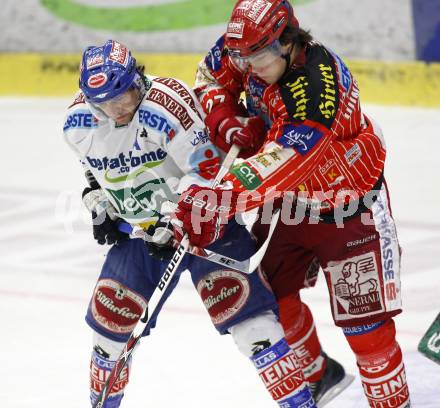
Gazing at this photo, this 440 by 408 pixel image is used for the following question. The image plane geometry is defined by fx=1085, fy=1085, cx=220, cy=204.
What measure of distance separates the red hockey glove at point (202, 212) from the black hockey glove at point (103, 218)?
359mm

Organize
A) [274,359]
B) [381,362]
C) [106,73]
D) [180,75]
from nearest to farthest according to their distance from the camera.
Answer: [106,73] → [274,359] → [381,362] → [180,75]

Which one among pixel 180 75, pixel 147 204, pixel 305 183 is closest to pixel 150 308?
pixel 147 204

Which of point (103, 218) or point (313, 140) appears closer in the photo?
point (313, 140)

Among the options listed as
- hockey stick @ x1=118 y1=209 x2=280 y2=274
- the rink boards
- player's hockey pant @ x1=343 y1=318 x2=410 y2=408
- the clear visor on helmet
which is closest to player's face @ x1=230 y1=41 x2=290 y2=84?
the clear visor on helmet

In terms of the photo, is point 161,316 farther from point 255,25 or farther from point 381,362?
point 255,25

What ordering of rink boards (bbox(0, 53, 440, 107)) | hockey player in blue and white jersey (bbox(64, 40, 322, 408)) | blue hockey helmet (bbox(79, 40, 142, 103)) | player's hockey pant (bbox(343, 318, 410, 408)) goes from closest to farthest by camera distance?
blue hockey helmet (bbox(79, 40, 142, 103)), hockey player in blue and white jersey (bbox(64, 40, 322, 408)), player's hockey pant (bbox(343, 318, 410, 408)), rink boards (bbox(0, 53, 440, 107))

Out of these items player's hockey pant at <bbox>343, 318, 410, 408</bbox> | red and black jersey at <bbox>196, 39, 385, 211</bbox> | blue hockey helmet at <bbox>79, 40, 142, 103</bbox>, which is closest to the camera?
red and black jersey at <bbox>196, 39, 385, 211</bbox>

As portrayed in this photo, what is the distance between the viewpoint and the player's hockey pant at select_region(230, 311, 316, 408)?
3.20 metres

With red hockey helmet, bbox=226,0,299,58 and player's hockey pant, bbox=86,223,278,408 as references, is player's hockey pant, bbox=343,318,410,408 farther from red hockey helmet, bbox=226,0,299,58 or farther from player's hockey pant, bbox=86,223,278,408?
red hockey helmet, bbox=226,0,299,58

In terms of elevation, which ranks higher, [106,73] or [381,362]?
[106,73]

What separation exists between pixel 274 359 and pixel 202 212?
0.53 m

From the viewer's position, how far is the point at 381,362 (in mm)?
3301

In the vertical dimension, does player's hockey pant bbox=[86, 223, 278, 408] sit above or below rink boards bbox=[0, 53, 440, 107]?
above

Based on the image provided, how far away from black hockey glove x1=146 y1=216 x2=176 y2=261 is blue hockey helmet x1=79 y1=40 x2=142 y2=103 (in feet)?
1.31
